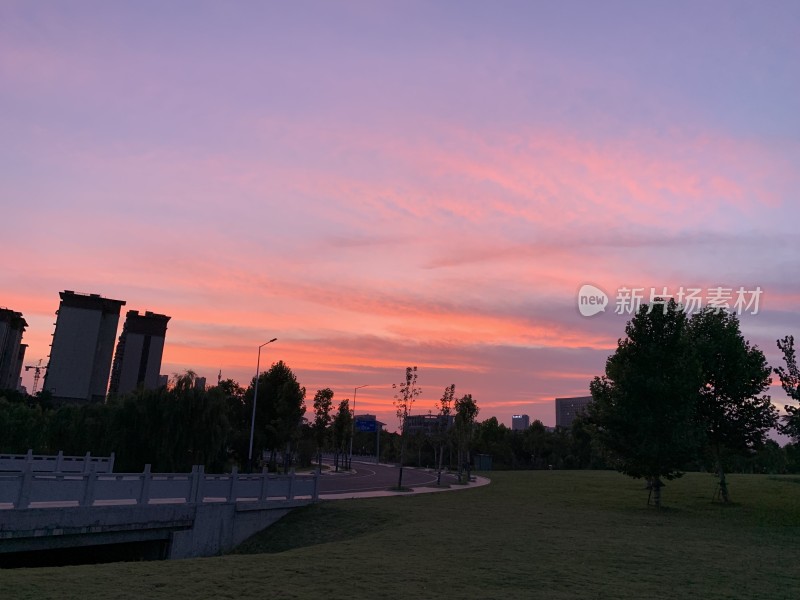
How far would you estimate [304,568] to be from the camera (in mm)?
13875

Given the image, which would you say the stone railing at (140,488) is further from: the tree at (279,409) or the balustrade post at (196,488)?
the tree at (279,409)

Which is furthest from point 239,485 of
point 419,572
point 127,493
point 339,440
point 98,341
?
point 98,341

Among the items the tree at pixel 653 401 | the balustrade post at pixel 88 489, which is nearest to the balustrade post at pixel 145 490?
the balustrade post at pixel 88 489

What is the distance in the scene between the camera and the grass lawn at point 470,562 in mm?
11820

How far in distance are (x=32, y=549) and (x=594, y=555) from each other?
16.8 m

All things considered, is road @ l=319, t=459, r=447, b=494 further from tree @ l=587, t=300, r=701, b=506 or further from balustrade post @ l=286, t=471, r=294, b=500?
tree @ l=587, t=300, r=701, b=506

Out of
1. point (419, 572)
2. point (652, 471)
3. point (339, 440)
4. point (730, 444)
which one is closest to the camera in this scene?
point (419, 572)

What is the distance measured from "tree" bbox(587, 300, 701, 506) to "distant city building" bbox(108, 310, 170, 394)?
432ft

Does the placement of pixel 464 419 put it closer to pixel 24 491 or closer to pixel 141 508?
pixel 141 508

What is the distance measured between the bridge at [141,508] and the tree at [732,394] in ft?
103

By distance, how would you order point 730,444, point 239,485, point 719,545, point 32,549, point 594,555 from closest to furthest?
point 594,555, point 32,549, point 719,545, point 239,485, point 730,444

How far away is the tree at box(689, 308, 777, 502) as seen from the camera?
1721 inches

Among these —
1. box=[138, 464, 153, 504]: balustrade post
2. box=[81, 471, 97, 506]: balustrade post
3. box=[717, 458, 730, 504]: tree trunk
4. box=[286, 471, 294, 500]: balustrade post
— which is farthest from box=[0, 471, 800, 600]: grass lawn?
box=[717, 458, 730, 504]: tree trunk

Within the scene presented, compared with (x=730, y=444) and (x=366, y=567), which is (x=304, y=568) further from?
(x=730, y=444)
